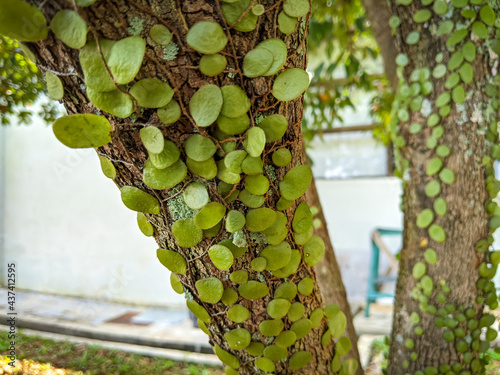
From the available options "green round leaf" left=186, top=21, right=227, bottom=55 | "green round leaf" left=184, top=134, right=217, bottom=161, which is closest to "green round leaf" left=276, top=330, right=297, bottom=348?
"green round leaf" left=184, top=134, right=217, bottom=161

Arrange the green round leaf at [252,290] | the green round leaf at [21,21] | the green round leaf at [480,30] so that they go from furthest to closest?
1. the green round leaf at [480,30]
2. the green round leaf at [252,290]
3. the green round leaf at [21,21]

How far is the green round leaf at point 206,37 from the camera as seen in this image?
421 mm

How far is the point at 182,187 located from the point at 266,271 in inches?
7.1

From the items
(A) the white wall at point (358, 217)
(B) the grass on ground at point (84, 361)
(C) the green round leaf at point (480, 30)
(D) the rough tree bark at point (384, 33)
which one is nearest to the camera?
(C) the green round leaf at point (480, 30)

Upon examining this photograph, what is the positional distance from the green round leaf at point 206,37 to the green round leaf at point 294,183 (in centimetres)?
19

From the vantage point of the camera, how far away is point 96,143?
412 millimetres

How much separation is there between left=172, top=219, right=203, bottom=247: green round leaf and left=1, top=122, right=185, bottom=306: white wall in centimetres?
287

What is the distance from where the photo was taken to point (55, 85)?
428 millimetres

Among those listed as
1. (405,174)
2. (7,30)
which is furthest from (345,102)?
(7,30)

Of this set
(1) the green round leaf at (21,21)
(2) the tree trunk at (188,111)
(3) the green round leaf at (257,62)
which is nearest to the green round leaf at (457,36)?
(2) the tree trunk at (188,111)

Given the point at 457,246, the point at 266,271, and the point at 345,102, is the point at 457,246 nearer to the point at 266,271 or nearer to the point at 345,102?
the point at 266,271

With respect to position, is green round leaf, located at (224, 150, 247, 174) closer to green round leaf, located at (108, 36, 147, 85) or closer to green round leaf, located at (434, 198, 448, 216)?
green round leaf, located at (108, 36, 147, 85)

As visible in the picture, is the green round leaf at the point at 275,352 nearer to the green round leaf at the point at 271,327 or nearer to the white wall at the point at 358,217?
the green round leaf at the point at 271,327

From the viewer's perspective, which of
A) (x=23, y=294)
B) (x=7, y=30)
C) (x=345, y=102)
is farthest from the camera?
(x=23, y=294)
